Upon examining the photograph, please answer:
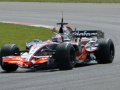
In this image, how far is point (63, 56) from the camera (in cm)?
1585

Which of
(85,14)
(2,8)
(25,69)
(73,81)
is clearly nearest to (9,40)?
(25,69)

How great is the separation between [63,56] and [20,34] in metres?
11.5

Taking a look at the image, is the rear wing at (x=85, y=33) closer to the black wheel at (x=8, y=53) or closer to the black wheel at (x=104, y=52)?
the black wheel at (x=104, y=52)

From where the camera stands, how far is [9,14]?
1598 inches

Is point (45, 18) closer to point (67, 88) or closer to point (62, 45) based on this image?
point (62, 45)

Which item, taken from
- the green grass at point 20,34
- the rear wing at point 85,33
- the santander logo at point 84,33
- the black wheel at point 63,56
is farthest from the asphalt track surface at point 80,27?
the green grass at point 20,34

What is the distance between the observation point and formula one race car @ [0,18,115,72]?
15.9m

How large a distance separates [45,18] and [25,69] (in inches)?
838

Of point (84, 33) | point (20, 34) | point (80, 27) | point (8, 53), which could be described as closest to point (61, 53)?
point (8, 53)

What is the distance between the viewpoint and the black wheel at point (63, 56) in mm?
15828

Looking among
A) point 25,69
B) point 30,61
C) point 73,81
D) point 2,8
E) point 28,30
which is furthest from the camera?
point 2,8

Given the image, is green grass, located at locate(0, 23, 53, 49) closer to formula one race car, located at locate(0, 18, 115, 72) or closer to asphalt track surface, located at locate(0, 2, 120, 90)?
asphalt track surface, located at locate(0, 2, 120, 90)

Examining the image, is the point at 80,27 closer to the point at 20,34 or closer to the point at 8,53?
the point at 20,34

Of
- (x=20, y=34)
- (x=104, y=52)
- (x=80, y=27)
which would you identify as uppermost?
(x=80, y=27)
